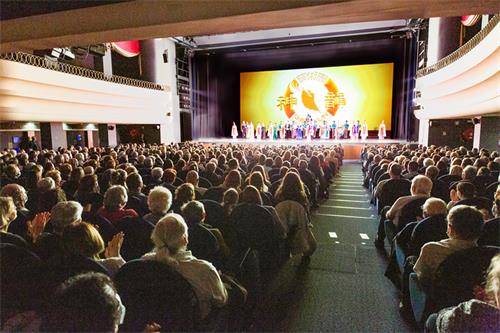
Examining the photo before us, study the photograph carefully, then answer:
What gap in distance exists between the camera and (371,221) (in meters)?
5.87

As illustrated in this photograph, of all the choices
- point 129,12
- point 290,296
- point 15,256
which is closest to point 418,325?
point 290,296

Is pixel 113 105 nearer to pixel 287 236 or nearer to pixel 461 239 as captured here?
pixel 287 236

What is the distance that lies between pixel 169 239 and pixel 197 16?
273 centimetres

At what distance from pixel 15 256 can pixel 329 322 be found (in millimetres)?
2318

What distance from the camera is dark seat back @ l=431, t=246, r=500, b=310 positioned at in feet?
6.66

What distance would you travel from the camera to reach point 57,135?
15266 mm

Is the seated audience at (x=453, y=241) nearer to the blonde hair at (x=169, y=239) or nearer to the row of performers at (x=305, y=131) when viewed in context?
the blonde hair at (x=169, y=239)

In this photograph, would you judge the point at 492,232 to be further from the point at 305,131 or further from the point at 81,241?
the point at 305,131

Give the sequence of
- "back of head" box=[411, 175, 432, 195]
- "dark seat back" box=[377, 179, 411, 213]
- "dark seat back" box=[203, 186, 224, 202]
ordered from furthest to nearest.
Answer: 1. "dark seat back" box=[377, 179, 411, 213]
2. "dark seat back" box=[203, 186, 224, 202]
3. "back of head" box=[411, 175, 432, 195]

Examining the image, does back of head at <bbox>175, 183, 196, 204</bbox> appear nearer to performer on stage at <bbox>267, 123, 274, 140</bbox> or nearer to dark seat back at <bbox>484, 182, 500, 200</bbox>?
dark seat back at <bbox>484, 182, 500, 200</bbox>

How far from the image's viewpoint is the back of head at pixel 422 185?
3775 millimetres

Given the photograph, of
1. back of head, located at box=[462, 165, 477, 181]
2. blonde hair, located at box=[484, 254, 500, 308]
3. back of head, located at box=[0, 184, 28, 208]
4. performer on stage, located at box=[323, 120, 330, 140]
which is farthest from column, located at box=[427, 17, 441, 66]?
back of head, located at box=[0, 184, 28, 208]

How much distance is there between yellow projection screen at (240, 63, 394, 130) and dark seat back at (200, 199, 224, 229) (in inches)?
771

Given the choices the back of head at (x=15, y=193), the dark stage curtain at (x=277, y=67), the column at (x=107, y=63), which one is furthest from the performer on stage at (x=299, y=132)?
the back of head at (x=15, y=193)
